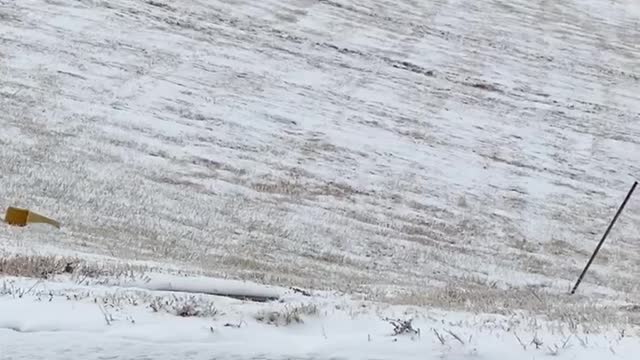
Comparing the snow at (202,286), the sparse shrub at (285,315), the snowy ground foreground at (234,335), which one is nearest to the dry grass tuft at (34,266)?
the snow at (202,286)

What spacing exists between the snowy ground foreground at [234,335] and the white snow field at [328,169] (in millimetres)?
24

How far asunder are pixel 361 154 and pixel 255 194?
18.3 ft

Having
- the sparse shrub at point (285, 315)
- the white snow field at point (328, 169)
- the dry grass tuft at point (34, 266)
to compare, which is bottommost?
the white snow field at point (328, 169)

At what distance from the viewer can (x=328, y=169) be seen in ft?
73.9

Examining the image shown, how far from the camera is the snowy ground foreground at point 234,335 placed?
542 cm

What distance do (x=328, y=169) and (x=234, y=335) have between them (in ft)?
54.9

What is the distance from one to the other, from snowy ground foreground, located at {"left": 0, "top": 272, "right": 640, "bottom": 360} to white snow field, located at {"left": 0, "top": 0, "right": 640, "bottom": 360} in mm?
24

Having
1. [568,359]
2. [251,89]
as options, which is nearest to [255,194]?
[251,89]

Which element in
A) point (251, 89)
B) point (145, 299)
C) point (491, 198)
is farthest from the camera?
point (251, 89)

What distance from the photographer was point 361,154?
79.6 ft

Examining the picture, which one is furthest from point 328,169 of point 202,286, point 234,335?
point 234,335

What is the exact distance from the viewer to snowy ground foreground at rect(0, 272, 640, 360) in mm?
5422

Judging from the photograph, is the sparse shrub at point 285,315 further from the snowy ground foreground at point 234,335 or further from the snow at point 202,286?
the snow at point 202,286

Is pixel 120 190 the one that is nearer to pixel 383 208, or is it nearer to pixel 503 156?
pixel 383 208
